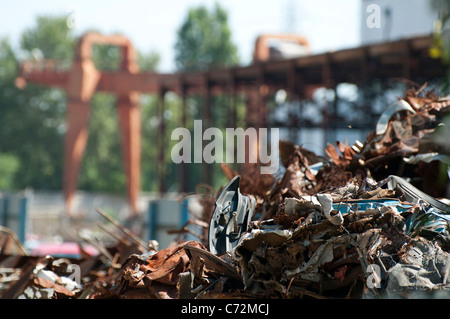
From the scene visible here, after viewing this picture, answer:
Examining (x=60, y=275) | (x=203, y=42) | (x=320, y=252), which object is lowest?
(x=60, y=275)

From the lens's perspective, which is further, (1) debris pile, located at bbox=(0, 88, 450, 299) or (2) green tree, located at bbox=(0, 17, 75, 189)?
(2) green tree, located at bbox=(0, 17, 75, 189)

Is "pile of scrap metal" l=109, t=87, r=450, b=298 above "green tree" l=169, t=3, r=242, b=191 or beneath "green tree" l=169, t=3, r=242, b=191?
beneath

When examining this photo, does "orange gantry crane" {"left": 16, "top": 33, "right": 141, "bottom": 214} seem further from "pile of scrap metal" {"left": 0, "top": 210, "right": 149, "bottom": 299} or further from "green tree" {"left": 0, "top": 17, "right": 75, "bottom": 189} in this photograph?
"pile of scrap metal" {"left": 0, "top": 210, "right": 149, "bottom": 299}

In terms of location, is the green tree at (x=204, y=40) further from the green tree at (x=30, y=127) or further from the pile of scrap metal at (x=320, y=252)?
the pile of scrap metal at (x=320, y=252)

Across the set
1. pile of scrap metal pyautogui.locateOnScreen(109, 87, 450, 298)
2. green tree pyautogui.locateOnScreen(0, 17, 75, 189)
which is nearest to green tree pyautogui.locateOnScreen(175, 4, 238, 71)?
green tree pyautogui.locateOnScreen(0, 17, 75, 189)

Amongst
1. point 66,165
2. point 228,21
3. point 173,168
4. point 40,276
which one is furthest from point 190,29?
point 40,276

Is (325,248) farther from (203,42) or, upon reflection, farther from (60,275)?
(203,42)

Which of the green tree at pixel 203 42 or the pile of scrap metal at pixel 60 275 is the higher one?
the green tree at pixel 203 42

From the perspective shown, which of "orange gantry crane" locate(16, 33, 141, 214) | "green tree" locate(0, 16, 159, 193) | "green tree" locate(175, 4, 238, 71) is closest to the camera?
"orange gantry crane" locate(16, 33, 141, 214)

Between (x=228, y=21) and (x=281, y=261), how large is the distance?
237 ft

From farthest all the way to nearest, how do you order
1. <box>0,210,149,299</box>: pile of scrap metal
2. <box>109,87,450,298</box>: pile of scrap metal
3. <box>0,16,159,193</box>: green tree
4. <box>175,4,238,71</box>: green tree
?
<box>175,4,238,71</box>: green tree → <box>0,16,159,193</box>: green tree → <box>0,210,149,299</box>: pile of scrap metal → <box>109,87,450,298</box>: pile of scrap metal

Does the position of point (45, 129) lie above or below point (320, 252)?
below

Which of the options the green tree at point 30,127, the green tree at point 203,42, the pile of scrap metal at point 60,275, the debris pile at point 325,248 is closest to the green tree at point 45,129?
the green tree at point 30,127

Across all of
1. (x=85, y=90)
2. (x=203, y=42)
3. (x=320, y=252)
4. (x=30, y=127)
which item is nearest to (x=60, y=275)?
(x=320, y=252)
